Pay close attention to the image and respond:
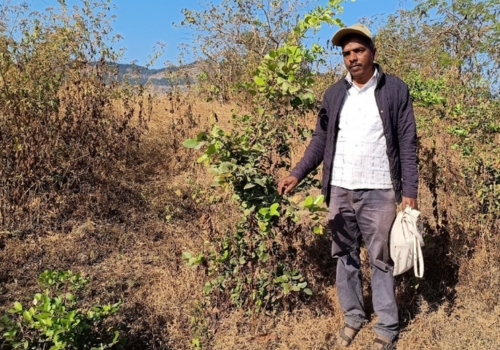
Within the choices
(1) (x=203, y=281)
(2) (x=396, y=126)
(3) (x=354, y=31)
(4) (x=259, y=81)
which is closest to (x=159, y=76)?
(1) (x=203, y=281)

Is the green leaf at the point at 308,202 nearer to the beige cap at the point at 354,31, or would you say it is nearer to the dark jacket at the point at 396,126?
the dark jacket at the point at 396,126

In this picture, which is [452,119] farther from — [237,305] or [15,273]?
[15,273]

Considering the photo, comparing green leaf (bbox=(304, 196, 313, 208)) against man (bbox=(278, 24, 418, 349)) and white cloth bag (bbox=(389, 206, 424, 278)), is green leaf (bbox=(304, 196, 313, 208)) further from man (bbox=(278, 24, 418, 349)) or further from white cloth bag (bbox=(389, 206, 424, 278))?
white cloth bag (bbox=(389, 206, 424, 278))

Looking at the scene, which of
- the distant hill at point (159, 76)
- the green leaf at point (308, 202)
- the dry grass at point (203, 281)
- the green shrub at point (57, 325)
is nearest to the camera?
the green shrub at point (57, 325)

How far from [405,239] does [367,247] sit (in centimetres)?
27

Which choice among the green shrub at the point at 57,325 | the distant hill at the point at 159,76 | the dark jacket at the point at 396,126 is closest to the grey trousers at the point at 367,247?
the dark jacket at the point at 396,126

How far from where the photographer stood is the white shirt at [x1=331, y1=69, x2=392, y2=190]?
2.19 meters

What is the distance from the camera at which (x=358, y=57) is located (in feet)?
7.01

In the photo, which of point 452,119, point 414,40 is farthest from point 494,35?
point 452,119

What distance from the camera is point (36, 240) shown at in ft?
11.7

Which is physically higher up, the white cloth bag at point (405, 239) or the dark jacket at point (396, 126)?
the dark jacket at point (396, 126)

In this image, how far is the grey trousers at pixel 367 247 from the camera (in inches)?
88.4

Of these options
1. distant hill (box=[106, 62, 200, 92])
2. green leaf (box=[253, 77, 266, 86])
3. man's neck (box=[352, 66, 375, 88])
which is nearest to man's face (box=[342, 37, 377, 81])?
man's neck (box=[352, 66, 375, 88])

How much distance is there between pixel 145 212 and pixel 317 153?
2496mm
